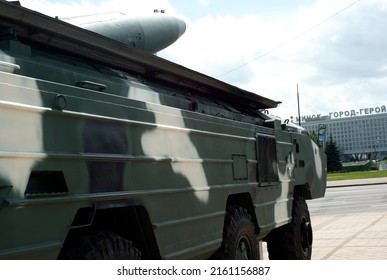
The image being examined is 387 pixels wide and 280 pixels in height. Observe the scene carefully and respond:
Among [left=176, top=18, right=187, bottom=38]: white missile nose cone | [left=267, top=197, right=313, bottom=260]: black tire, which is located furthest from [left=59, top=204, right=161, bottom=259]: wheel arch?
[left=267, top=197, right=313, bottom=260]: black tire

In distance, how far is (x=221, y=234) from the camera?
180 inches

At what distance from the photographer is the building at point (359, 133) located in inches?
4301

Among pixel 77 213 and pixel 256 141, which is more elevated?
pixel 256 141

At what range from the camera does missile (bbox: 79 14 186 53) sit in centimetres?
525

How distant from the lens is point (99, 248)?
3.03 metres

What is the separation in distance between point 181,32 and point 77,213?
382 cm

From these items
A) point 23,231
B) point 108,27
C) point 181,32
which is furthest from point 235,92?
point 23,231

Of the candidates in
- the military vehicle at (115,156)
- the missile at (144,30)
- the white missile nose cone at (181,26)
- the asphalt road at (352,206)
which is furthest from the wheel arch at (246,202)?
the asphalt road at (352,206)

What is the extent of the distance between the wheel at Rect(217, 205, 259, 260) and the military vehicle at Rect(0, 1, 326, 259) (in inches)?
0.5

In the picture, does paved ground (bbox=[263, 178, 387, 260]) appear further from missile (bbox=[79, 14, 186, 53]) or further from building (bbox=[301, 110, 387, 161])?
building (bbox=[301, 110, 387, 161])

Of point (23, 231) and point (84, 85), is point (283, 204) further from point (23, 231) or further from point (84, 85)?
point (23, 231)

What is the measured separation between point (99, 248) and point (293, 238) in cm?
414

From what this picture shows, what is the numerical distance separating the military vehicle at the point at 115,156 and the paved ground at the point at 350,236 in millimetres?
2595

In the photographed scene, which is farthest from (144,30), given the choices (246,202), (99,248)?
(99,248)
